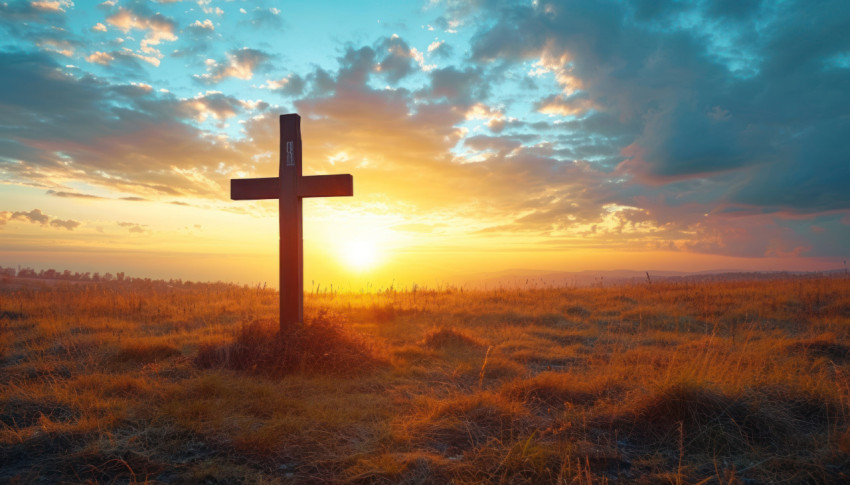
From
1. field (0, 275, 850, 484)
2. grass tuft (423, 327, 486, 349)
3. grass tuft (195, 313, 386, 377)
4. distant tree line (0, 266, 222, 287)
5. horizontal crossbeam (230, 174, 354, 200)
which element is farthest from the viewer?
distant tree line (0, 266, 222, 287)

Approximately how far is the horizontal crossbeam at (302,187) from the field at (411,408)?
6.12ft

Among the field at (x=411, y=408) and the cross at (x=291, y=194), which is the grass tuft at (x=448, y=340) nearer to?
the field at (x=411, y=408)

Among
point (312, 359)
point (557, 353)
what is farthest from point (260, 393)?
point (557, 353)

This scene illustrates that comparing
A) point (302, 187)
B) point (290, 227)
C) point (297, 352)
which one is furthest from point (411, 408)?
point (302, 187)

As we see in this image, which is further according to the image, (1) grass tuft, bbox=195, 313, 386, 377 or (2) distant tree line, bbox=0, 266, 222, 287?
(2) distant tree line, bbox=0, 266, 222, 287

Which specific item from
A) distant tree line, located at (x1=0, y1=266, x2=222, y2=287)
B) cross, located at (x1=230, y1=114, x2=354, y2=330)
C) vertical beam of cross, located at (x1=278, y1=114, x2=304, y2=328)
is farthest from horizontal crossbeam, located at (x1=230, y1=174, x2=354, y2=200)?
distant tree line, located at (x1=0, y1=266, x2=222, y2=287)

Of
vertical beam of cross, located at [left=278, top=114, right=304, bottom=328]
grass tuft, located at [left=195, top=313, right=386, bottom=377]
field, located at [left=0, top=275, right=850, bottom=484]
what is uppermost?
vertical beam of cross, located at [left=278, top=114, right=304, bottom=328]

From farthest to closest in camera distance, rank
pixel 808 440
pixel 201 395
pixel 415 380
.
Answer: pixel 415 380 → pixel 201 395 → pixel 808 440

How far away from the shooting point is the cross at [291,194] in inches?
270

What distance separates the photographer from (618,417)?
13.8ft

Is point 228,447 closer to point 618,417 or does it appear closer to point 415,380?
point 415,380

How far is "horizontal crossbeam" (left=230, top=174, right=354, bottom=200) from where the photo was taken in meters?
6.85

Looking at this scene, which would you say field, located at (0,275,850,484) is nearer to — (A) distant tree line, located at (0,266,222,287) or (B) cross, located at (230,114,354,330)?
(B) cross, located at (230,114,354,330)

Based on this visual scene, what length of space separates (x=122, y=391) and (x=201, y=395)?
104 centimetres
